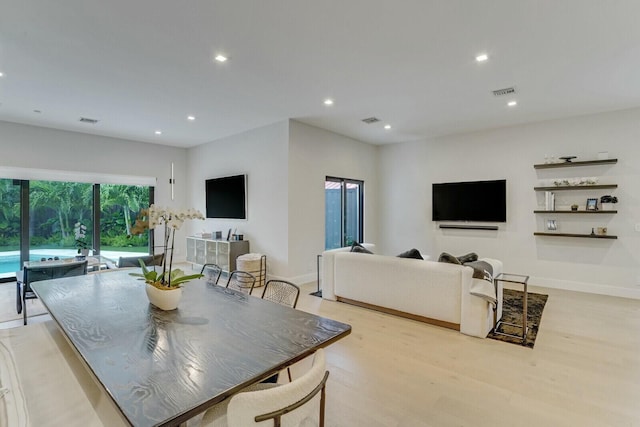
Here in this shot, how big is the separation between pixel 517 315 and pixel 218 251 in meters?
5.04

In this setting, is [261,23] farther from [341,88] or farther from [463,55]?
[463,55]

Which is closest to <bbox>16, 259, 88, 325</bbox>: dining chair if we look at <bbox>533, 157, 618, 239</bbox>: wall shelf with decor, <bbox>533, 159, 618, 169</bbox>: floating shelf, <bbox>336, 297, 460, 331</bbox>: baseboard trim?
<bbox>336, 297, 460, 331</bbox>: baseboard trim

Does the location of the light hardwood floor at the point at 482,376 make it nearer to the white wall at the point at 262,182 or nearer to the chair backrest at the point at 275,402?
the chair backrest at the point at 275,402

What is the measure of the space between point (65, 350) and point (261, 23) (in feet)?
8.99

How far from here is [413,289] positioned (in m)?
3.83

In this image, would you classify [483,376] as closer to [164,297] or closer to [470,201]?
[164,297]

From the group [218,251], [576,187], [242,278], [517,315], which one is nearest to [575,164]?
[576,187]

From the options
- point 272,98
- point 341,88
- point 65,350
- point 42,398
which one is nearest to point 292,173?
point 272,98

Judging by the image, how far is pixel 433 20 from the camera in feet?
8.71

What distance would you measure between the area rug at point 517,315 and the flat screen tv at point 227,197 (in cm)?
459

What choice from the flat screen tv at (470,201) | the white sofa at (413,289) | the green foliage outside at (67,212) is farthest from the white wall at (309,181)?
the green foliage outside at (67,212)

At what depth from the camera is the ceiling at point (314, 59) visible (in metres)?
2.55

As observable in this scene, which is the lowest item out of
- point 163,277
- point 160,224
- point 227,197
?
point 163,277

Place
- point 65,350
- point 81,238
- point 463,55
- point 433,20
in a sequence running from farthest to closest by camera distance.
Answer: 1. point 81,238
2. point 463,55
3. point 433,20
4. point 65,350
